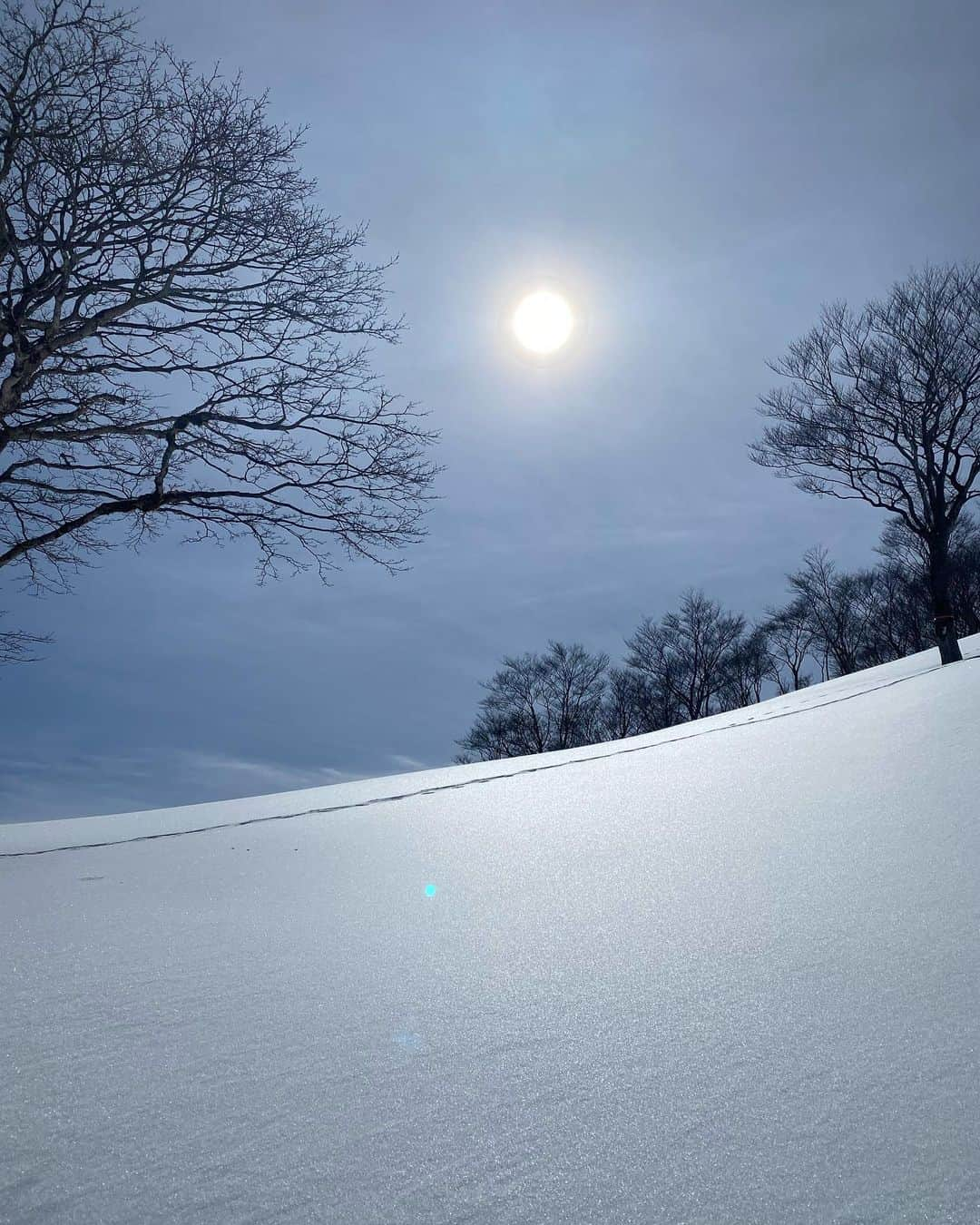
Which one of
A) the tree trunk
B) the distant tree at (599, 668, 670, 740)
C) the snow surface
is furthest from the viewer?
the distant tree at (599, 668, 670, 740)

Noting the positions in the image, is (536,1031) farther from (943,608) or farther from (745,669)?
(745,669)

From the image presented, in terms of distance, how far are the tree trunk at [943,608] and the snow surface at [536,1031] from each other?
6537mm

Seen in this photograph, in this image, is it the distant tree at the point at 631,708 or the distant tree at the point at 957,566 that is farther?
the distant tree at the point at 631,708

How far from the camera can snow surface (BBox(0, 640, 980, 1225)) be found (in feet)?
3.41

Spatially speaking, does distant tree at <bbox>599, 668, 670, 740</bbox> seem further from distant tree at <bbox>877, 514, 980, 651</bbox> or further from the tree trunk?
the tree trunk

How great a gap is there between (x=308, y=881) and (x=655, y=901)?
1516 mm

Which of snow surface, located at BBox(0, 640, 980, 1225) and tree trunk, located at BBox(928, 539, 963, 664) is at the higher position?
tree trunk, located at BBox(928, 539, 963, 664)

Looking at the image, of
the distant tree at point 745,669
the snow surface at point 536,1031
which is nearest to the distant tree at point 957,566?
the distant tree at point 745,669

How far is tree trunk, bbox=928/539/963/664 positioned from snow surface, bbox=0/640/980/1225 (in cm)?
654

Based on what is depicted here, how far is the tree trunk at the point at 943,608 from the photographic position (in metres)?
8.64

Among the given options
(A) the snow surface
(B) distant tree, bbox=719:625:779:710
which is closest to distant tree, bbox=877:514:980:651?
(B) distant tree, bbox=719:625:779:710

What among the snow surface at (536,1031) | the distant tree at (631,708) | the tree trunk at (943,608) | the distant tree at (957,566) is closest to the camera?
the snow surface at (536,1031)

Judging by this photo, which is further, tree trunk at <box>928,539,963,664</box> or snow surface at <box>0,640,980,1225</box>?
tree trunk at <box>928,539,963,664</box>

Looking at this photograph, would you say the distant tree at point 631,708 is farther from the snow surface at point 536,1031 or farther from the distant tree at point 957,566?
the snow surface at point 536,1031
